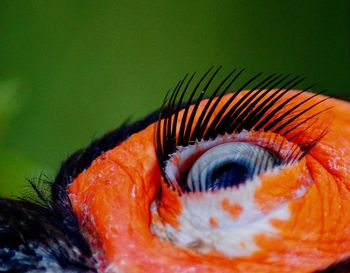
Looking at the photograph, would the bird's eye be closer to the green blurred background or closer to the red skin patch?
the red skin patch

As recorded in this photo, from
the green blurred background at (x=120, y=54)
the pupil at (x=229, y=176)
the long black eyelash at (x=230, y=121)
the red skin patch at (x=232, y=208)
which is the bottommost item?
the red skin patch at (x=232, y=208)

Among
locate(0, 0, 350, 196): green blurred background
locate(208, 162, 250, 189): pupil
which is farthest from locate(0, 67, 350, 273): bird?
locate(0, 0, 350, 196): green blurred background

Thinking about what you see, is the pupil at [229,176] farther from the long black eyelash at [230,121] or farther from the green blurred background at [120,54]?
the green blurred background at [120,54]

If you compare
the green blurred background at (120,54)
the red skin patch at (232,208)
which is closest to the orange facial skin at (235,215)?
the red skin patch at (232,208)

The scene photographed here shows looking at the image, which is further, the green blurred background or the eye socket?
the green blurred background

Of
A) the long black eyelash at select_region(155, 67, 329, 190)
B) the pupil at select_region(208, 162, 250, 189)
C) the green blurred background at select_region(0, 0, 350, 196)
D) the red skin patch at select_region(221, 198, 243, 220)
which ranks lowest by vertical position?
the red skin patch at select_region(221, 198, 243, 220)

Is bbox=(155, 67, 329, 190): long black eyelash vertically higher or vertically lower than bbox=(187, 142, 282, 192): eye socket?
higher
